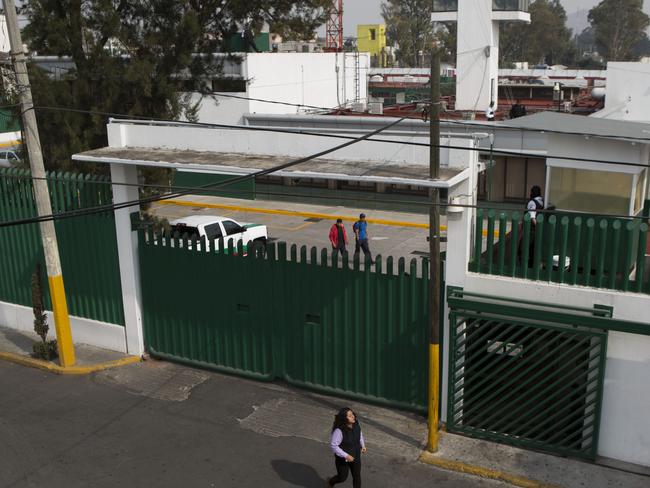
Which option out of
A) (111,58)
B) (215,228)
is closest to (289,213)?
(215,228)

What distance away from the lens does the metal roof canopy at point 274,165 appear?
29.2 feet

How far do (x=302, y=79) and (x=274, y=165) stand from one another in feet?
77.7

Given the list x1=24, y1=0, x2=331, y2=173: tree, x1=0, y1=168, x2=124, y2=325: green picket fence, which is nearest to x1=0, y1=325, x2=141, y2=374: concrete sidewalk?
x1=0, y1=168, x2=124, y2=325: green picket fence

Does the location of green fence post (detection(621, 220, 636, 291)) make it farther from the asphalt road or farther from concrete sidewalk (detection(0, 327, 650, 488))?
the asphalt road

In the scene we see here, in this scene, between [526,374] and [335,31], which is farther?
[335,31]

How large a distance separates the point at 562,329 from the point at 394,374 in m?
2.42

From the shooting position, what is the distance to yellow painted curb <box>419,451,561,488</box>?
8.20 metres

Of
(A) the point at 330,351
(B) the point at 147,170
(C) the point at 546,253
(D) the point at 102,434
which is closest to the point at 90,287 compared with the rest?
(B) the point at 147,170

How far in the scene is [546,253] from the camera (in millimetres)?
8578

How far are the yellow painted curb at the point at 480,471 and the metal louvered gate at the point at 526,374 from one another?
0.66 meters

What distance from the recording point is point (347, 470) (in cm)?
786

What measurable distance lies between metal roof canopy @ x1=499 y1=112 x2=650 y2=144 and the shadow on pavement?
5.27 metres

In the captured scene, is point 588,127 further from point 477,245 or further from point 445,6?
point 445,6

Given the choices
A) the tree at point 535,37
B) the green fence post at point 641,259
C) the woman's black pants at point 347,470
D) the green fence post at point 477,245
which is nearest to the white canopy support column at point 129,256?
the woman's black pants at point 347,470
